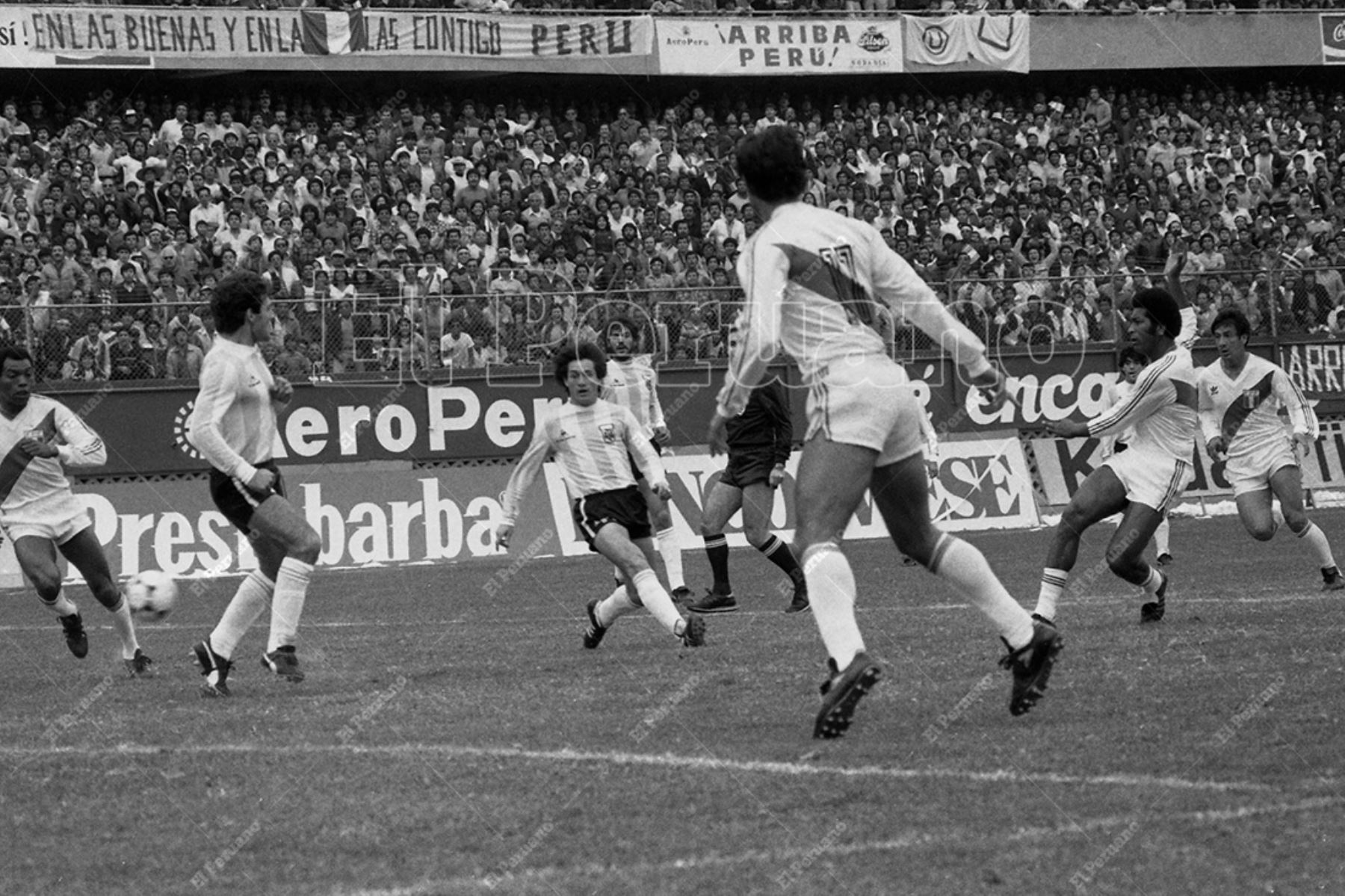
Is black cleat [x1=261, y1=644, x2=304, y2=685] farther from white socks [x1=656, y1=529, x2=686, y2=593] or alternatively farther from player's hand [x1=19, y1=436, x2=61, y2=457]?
white socks [x1=656, y1=529, x2=686, y2=593]

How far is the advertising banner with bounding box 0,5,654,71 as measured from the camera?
101ft

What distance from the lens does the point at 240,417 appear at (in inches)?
398

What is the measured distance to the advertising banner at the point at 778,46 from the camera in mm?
35562

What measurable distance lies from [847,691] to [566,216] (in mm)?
21318

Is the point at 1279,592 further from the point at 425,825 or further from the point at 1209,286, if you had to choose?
the point at 1209,286

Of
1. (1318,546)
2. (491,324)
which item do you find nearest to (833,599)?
(1318,546)

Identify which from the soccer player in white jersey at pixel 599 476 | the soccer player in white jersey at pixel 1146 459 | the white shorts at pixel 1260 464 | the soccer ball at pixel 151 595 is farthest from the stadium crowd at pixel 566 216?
the soccer player in white jersey at pixel 1146 459

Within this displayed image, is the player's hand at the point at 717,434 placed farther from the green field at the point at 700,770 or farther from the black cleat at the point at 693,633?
the black cleat at the point at 693,633

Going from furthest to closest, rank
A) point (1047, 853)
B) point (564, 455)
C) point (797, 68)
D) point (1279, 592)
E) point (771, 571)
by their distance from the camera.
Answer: point (797, 68) → point (771, 571) → point (1279, 592) → point (564, 455) → point (1047, 853)

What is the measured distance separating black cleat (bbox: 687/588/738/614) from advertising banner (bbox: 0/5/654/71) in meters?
20.2

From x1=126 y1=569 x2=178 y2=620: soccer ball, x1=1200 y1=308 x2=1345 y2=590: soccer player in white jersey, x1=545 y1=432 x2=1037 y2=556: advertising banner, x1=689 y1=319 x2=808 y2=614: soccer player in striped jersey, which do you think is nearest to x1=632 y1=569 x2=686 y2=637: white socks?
x1=126 y1=569 x2=178 y2=620: soccer ball

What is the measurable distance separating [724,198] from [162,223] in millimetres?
8665

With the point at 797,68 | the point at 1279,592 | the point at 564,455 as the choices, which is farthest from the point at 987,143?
the point at 564,455

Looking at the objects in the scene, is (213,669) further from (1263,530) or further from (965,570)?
(1263,530)
